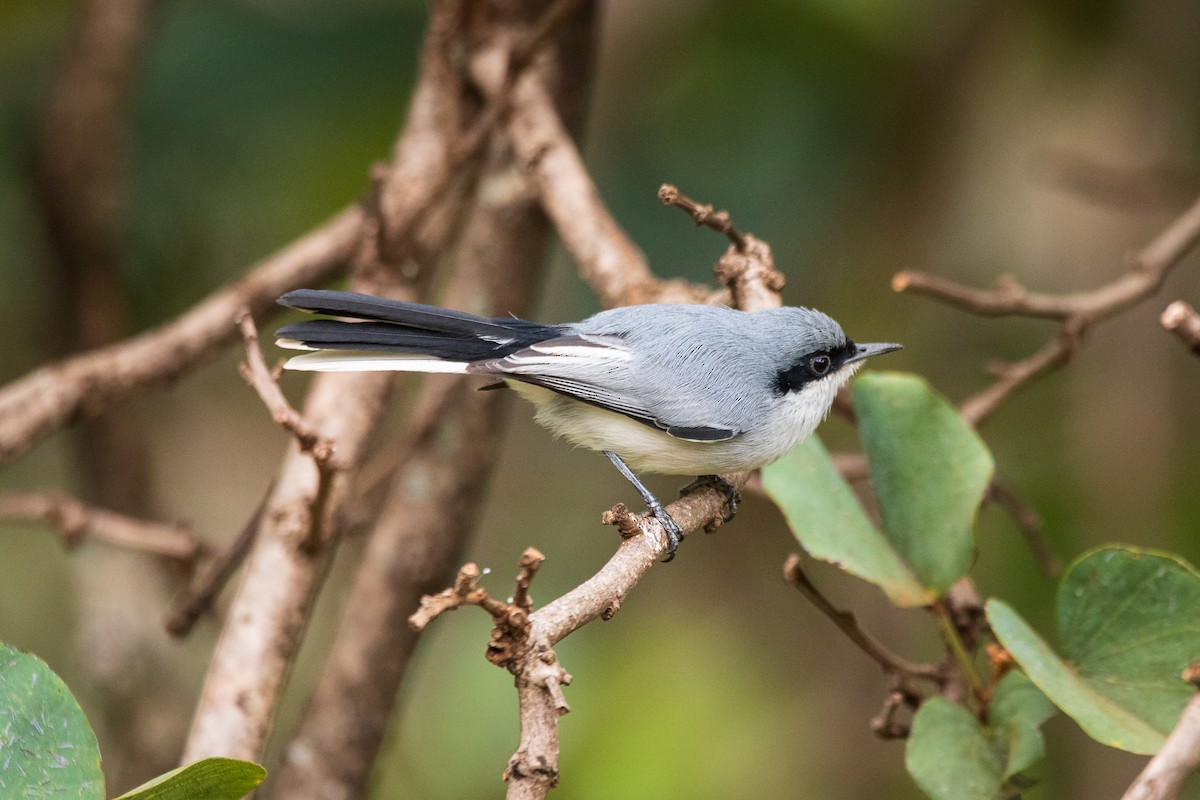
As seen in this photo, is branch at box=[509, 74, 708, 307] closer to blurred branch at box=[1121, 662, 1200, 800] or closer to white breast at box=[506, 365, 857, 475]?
white breast at box=[506, 365, 857, 475]

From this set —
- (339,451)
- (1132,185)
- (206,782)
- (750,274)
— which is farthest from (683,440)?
(1132,185)

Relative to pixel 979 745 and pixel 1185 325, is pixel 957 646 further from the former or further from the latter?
pixel 1185 325

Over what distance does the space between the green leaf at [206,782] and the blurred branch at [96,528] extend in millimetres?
1417

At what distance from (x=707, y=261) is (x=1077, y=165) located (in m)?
1.17

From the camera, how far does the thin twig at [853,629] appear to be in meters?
1.94

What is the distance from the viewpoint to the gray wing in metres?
2.28

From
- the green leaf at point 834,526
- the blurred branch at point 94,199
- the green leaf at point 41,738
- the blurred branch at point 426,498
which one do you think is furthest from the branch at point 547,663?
the blurred branch at point 94,199

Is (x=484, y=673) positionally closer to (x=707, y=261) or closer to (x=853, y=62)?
(x=707, y=261)

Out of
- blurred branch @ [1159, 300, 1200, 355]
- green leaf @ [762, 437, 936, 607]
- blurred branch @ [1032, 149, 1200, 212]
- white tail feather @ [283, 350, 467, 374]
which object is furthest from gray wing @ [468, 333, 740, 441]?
blurred branch @ [1032, 149, 1200, 212]

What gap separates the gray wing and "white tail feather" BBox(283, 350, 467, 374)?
0.11m

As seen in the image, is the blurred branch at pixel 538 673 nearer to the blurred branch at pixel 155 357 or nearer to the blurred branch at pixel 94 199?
the blurred branch at pixel 155 357

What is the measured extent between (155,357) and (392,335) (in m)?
0.90

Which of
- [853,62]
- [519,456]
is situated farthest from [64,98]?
[853,62]

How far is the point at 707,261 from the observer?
12.2 ft
